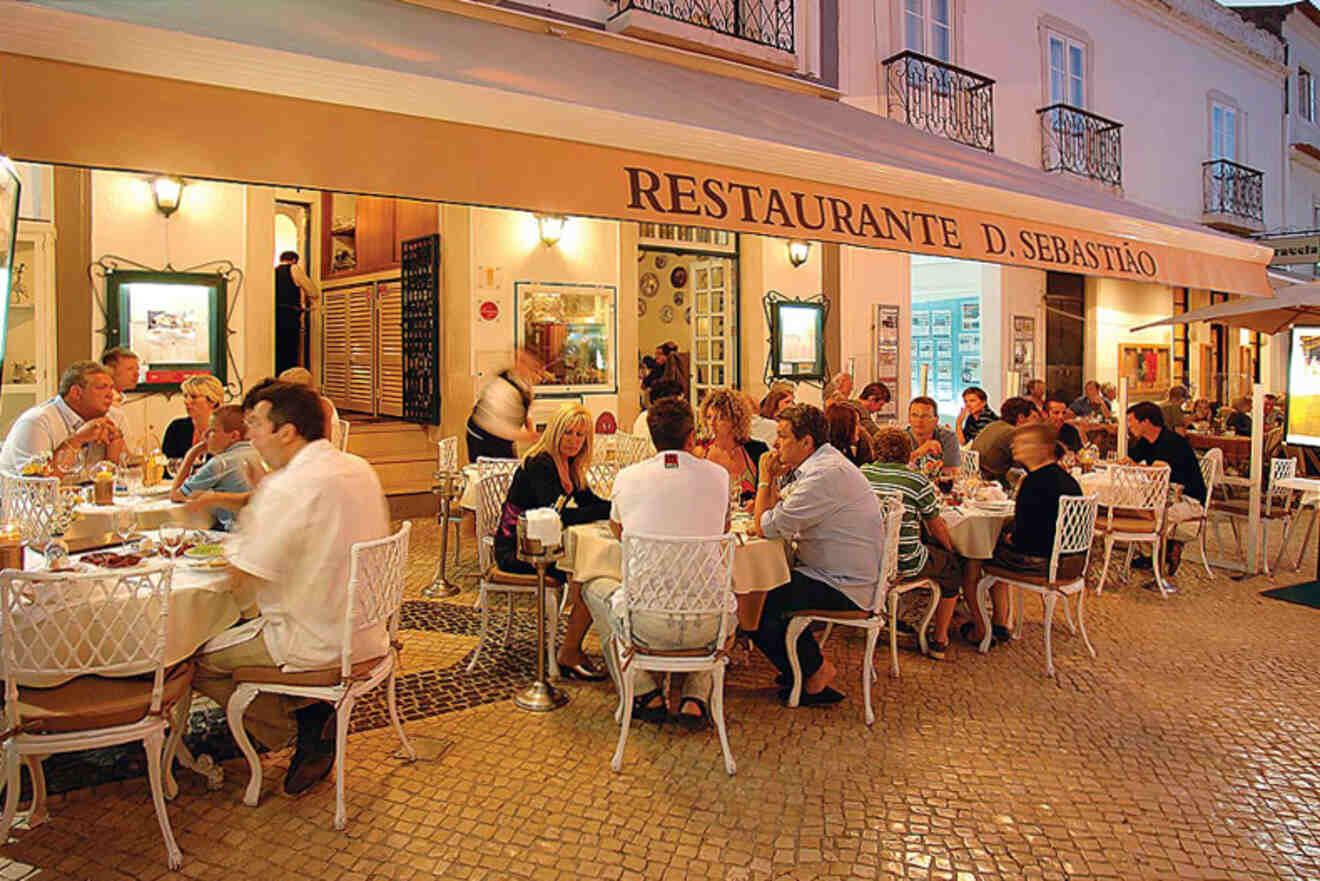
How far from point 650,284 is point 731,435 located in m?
7.85

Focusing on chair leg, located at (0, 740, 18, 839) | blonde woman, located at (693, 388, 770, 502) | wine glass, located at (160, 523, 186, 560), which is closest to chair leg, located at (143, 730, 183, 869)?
chair leg, located at (0, 740, 18, 839)

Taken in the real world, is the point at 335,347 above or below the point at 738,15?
below

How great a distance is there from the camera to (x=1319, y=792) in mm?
3619

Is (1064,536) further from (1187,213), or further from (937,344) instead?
(1187,213)

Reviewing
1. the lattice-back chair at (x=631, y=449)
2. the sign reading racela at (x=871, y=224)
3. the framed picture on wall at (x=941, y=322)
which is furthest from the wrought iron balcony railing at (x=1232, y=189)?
the lattice-back chair at (x=631, y=449)

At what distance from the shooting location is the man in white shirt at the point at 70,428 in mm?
5117

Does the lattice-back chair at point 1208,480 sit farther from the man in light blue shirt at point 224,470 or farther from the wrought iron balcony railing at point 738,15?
the man in light blue shirt at point 224,470

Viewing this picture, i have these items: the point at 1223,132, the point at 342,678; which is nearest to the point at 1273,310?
the point at 342,678

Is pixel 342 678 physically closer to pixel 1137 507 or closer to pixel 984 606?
pixel 984 606

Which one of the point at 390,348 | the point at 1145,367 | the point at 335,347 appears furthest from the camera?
the point at 1145,367

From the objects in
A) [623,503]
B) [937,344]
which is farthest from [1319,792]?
[937,344]

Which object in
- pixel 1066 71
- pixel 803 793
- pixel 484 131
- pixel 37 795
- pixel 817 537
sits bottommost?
pixel 803 793

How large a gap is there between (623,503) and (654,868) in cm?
150

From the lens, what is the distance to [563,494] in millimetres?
4734
